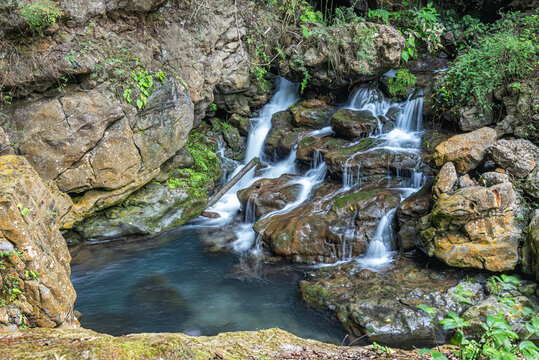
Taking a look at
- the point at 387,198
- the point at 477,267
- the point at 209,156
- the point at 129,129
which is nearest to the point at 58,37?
the point at 129,129

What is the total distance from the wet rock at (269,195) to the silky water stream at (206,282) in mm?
199

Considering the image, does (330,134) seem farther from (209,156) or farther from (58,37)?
(58,37)

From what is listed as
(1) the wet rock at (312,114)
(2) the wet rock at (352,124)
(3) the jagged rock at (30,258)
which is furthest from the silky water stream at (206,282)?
(3) the jagged rock at (30,258)

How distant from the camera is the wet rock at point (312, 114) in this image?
10.6m

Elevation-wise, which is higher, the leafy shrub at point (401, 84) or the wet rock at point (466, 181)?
the leafy shrub at point (401, 84)

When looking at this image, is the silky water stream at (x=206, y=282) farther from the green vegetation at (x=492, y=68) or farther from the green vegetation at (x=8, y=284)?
the green vegetation at (x=8, y=284)

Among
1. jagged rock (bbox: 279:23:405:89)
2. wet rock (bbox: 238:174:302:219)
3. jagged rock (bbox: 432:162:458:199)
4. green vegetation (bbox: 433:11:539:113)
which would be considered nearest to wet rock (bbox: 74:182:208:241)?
wet rock (bbox: 238:174:302:219)

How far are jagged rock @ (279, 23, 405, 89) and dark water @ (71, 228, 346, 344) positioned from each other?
6259 millimetres

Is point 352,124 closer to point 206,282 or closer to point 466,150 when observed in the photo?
point 466,150

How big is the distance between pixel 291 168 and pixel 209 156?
7.89 feet

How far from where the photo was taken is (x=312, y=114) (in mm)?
10656

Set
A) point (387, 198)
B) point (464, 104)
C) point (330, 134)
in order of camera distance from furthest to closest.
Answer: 1. point (330, 134)
2. point (464, 104)
3. point (387, 198)

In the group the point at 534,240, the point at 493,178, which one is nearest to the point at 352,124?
the point at 493,178

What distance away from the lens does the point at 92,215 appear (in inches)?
306
